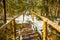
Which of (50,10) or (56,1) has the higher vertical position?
(56,1)

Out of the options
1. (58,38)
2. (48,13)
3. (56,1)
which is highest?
(56,1)

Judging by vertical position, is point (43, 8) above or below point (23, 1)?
below

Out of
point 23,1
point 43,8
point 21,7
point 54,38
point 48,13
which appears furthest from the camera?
point 23,1

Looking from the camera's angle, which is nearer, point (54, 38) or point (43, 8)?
point (54, 38)

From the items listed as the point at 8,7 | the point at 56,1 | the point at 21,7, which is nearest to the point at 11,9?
the point at 8,7

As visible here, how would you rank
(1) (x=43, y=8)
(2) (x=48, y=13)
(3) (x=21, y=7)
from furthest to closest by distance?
(3) (x=21, y=7), (1) (x=43, y=8), (2) (x=48, y=13)

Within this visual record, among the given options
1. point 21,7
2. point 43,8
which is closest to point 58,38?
point 43,8

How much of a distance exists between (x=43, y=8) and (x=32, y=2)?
6657mm

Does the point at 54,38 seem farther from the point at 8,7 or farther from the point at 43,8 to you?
the point at 8,7

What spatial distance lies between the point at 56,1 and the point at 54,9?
2.53ft

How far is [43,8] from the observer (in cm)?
1155

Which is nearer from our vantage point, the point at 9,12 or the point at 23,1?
the point at 9,12

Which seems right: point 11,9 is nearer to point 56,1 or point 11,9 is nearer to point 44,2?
point 44,2

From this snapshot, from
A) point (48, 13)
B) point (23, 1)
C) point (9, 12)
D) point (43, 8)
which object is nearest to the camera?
point (48, 13)
